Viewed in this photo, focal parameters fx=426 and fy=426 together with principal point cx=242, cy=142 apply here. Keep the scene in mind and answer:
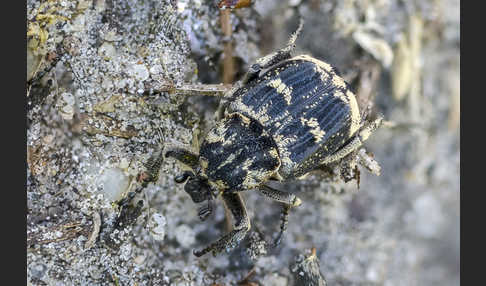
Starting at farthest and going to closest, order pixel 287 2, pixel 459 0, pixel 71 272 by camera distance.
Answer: pixel 459 0 < pixel 287 2 < pixel 71 272

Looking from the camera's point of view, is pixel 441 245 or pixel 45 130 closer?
pixel 45 130

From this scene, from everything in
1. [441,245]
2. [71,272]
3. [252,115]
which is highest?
[252,115]

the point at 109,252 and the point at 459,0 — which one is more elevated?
the point at 459,0

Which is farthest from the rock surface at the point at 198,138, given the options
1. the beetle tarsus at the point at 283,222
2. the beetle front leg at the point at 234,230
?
the beetle front leg at the point at 234,230

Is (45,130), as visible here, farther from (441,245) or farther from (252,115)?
(441,245)

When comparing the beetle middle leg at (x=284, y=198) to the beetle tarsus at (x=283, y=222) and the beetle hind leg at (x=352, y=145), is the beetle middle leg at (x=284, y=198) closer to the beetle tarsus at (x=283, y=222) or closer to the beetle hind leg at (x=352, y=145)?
the beetle tarsus at (x=283, y=222)

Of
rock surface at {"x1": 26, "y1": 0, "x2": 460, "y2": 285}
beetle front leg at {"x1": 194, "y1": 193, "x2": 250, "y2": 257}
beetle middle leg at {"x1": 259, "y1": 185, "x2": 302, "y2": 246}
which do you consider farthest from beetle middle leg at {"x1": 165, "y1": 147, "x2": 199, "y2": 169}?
beetle middle leg at {"x1": 259, "y1": 185, "x2": 302, "y2": 246}

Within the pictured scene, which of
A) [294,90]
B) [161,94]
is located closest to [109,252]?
[161,94]

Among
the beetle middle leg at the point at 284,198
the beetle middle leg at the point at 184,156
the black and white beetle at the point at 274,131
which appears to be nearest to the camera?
the black and white beetle at the point at 274,131

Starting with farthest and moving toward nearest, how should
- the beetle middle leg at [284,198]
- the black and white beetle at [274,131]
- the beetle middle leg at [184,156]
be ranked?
the beetle middle leg at [284,198] → the beetle middle leg at [184,156] → the black and white beetle at [274,131]
